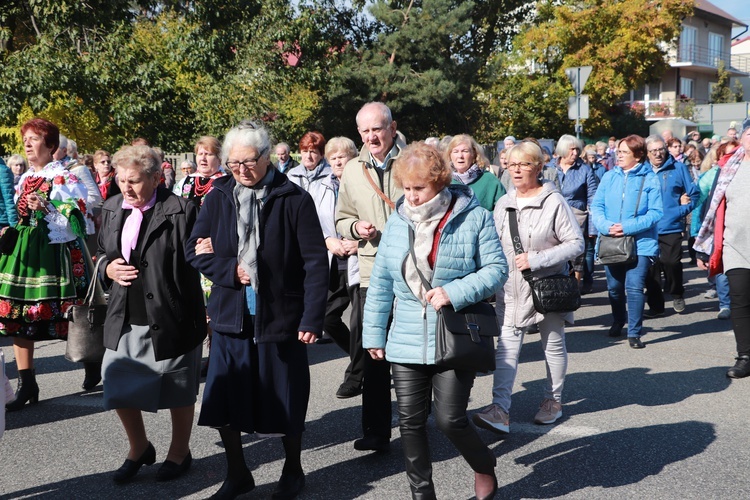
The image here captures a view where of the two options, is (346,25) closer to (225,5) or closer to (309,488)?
(225,5)

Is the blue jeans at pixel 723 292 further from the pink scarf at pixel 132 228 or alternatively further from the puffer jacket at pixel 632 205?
the pink scarf at pixel 132 228

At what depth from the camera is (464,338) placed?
387 cm

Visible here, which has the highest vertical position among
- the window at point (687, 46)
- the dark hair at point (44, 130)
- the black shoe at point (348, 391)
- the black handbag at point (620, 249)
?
the window at point (687, 46)

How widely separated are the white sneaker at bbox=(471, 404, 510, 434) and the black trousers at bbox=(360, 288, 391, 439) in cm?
57

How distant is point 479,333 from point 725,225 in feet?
12.2

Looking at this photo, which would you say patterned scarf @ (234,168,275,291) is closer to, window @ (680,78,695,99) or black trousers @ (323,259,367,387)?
black trousers @ (323,259,367,387)

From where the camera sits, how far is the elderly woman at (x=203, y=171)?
21.8 ft

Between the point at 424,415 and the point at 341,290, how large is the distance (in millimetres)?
2776

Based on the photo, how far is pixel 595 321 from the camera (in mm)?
9508

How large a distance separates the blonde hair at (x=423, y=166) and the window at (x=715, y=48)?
65.9 metres

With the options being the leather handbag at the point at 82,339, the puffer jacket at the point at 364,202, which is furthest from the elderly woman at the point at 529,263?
the leather handbag at the point at 82,339

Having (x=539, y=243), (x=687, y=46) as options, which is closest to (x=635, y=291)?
(x=539, y=243)

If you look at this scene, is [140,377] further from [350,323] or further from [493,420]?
[493,420]

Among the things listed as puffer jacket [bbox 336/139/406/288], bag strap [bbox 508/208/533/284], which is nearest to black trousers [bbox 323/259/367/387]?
puffer jacket [bbox 336/139/406/288]
